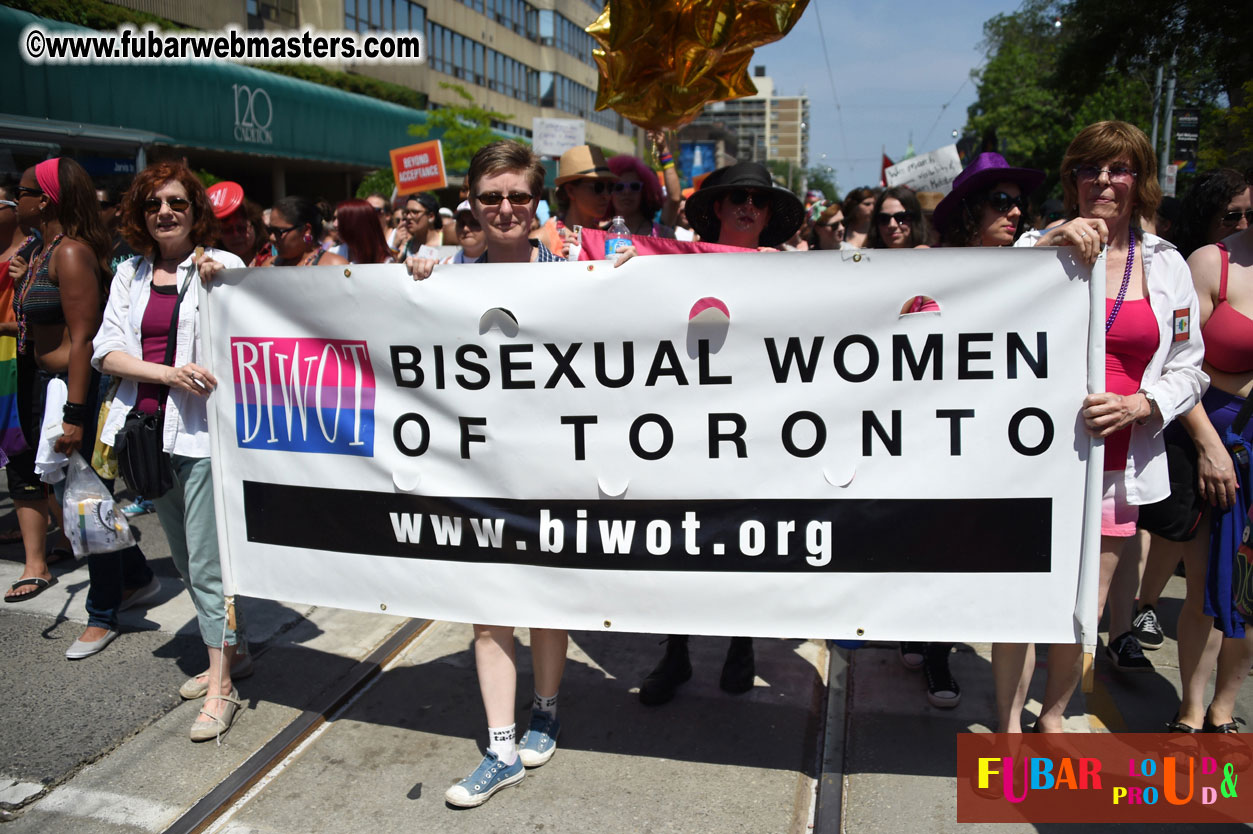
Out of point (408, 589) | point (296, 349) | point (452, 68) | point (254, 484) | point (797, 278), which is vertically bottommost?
point (408, 589)

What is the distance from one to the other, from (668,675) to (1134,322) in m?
2.14

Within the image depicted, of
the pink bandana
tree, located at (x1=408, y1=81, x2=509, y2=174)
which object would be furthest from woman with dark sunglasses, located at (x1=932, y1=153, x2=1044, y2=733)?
tree, located at (x1=408, y1=81, x2=509, y2=174)

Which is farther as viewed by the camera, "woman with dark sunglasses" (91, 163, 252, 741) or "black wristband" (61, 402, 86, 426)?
"black wristband" (61, 402, 86, 426)

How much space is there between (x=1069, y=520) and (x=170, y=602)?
4.21m

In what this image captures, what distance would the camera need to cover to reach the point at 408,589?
10.6ft

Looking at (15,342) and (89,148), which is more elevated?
(89,148)

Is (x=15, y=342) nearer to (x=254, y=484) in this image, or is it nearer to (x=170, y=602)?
(x=170, y=602)

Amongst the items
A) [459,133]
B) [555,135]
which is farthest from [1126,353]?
[459,133]

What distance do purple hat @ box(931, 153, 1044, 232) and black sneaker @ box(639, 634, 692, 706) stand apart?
206cm

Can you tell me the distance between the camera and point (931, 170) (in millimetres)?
8328

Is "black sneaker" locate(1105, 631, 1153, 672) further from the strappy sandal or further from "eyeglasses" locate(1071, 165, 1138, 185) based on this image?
the strappy sandal

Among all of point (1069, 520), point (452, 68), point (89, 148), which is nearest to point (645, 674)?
point (1069, 520)

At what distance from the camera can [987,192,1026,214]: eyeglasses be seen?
3619mm

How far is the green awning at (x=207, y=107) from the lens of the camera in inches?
673
